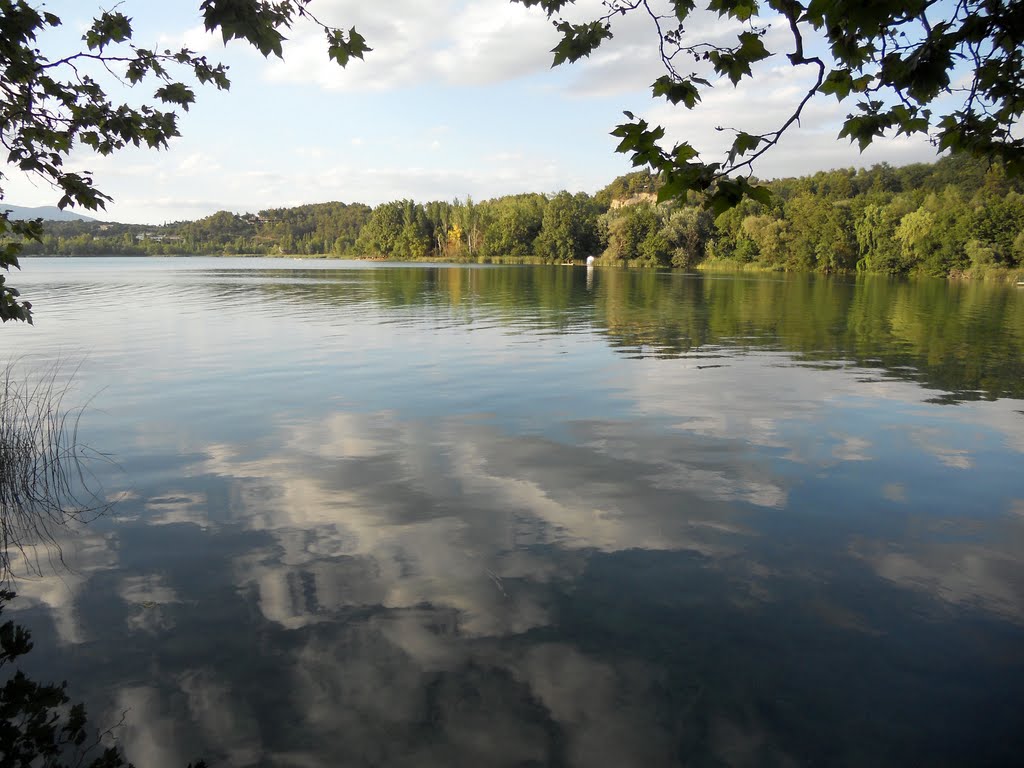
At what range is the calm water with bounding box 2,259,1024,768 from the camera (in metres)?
4.89

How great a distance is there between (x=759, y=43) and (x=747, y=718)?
5513 millimetres

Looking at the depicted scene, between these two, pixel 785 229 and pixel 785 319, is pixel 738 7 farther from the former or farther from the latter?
pixel 785 229

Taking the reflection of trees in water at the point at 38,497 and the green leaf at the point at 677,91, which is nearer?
the green leaf at the point at 677,91

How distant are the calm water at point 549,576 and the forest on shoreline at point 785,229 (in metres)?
37.2

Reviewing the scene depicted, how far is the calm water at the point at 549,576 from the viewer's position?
192 inches

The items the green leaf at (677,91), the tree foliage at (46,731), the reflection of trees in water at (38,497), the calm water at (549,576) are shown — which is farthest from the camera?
the reflection of trees in water at (38,497)

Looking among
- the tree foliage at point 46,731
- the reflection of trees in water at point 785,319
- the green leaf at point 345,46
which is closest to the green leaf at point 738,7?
the green leaf at point 345,46

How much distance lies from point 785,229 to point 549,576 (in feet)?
375

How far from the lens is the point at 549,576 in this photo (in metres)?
7.08

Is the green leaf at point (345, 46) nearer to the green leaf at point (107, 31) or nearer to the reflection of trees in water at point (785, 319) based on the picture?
the green leaf at point (107, 31)

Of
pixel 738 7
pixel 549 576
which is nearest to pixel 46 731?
pixel 549 576

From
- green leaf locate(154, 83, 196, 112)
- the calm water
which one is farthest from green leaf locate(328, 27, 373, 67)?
the calm water

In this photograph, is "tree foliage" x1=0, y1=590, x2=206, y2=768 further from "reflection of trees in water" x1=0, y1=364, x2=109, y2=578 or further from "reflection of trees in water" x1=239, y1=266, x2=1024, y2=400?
"reflection of trees in water" x1=239, y1=266, x2=1024, y2=400

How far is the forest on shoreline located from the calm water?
37244 mm
